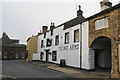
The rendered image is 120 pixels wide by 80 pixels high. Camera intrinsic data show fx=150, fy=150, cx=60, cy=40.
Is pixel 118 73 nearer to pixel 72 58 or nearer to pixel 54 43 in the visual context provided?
pixel 72 58

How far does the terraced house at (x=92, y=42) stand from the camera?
13.0 m

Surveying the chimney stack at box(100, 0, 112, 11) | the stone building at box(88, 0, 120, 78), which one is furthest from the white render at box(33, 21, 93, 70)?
the chimney stack at box(100, 0, 112, 11)

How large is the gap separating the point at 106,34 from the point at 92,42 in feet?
7.60

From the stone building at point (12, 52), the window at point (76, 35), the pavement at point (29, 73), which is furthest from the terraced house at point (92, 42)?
the stone building at point (12, 52)

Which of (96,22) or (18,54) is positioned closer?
(96,22)

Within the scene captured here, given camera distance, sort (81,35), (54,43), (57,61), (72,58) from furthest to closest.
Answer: (54,43), (57,61), (72,58), (81,35)

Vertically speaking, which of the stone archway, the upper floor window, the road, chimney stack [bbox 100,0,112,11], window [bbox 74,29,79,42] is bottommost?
the road

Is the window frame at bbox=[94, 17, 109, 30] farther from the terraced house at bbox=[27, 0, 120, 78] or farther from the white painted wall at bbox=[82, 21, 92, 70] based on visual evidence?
the white painted wall at bbox=[82, 21, 92, 70]

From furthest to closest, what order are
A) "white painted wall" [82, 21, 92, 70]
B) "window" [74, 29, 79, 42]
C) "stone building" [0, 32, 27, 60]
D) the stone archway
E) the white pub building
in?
"stone building" [0, 32, 27, 60] → "window" [74, 29, 79, 42] → the stone archway → the white pub building → "white painted wall" [82, 21, 92, 70]

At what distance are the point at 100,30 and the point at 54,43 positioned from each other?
1232 centimetres

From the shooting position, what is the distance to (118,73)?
12.1 m

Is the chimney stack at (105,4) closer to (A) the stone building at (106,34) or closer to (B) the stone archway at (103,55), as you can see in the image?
(A) the stone building at (106,34)

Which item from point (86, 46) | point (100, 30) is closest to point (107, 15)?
point (100, 30)

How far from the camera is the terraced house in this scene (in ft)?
42.7
